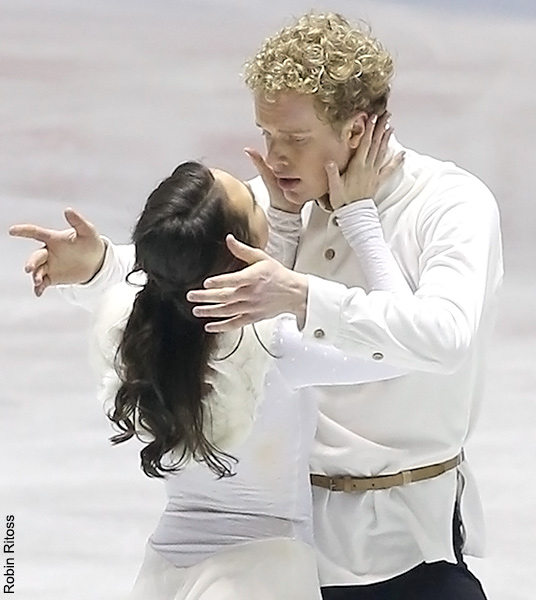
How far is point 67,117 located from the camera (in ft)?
11.9

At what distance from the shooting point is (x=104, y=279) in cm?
172

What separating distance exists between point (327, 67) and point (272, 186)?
18 cm

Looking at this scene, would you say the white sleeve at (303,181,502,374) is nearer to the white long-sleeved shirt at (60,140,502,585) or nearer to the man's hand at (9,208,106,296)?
the white long-sleeved shirt at (60,140,502,585)

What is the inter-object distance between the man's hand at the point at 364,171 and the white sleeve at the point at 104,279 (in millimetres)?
306

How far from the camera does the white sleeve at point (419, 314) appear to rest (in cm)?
136

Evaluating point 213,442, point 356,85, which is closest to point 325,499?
point 213,442

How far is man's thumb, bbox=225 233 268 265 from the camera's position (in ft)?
4.33

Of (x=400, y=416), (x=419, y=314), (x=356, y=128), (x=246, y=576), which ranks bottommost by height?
(x=246, y=576)

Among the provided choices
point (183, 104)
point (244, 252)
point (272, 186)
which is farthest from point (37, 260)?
point (183, 104)

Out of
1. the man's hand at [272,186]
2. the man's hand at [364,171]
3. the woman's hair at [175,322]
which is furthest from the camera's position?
the man's hand at [272,186]

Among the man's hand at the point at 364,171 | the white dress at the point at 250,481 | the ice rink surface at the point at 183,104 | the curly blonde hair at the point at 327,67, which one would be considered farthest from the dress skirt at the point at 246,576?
the ice rink surface at the point at 183,104

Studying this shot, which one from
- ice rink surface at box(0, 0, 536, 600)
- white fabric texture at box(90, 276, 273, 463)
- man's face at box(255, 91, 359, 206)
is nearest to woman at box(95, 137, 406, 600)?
white fabric texture at box(90, 276, 273, 463)

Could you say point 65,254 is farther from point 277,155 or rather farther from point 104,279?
point 277,155

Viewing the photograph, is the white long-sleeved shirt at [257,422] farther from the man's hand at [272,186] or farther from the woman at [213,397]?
the man's hand at [272,186]
